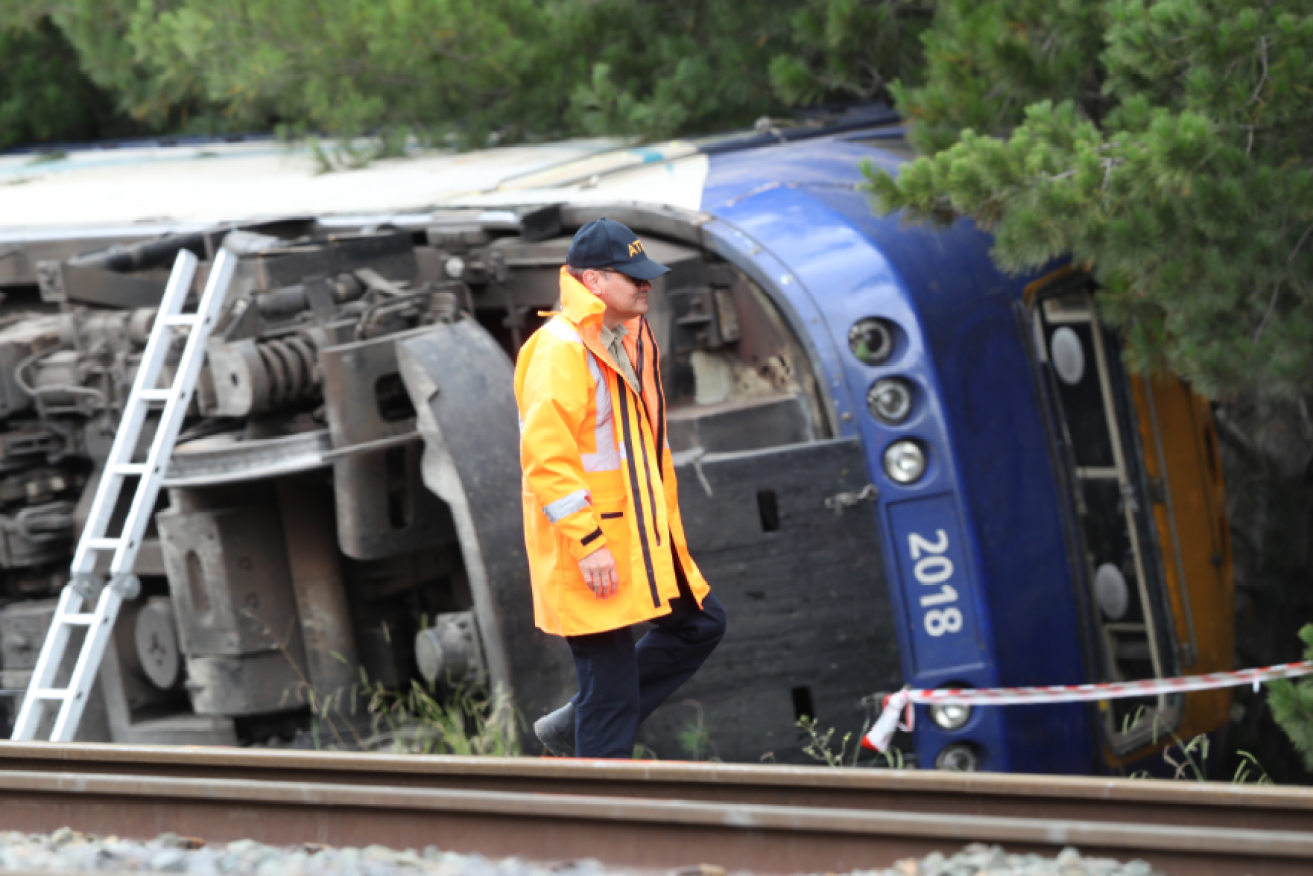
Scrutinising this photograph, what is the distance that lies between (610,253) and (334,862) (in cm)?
161

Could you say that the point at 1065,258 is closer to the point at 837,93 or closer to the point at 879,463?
the point at 879,463

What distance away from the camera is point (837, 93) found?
29.7 feet

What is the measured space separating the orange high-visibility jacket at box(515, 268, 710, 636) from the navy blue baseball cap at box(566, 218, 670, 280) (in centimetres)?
7

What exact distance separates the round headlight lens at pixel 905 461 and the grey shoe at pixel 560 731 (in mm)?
1439

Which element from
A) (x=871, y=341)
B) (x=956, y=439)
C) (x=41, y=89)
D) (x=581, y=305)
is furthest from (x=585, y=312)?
(x=41, y=89)

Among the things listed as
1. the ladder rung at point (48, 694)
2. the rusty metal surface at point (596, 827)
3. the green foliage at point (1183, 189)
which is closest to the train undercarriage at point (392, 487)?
the ladder rung at point (48, 694)

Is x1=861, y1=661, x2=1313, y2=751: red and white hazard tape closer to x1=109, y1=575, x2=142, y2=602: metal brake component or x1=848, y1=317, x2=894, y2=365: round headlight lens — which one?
x1=848, y1=317, x2=894, y2=365: round headlight lens

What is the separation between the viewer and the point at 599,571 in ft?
12.1

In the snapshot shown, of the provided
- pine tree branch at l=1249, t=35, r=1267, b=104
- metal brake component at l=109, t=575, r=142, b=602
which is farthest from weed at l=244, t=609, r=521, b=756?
pine tree branch at l=1249, t=35, r=1267, b=104

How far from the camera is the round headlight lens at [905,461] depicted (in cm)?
500

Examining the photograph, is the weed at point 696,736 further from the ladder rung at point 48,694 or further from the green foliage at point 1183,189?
the ladder rung at point 48,694

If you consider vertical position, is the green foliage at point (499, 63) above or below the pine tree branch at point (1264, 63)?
above

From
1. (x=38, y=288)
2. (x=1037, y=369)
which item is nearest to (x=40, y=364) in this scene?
(x=38, y=288)

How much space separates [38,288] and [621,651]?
4.52 meters
